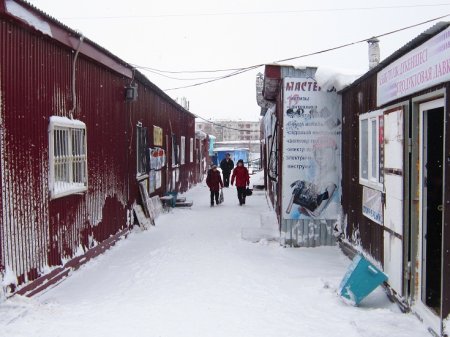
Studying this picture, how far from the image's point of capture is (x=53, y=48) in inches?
263

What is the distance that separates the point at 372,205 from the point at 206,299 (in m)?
2.62

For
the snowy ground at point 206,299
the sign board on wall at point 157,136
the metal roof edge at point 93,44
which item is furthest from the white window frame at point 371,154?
the sign board on wall at point 157,136

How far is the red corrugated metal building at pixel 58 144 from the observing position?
547 centimetres

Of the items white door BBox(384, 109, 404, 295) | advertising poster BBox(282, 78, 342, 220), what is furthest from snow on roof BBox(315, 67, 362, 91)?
white door BBox(384, 109, 404, 295)

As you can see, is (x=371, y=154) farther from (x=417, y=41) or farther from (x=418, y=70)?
(x=417, y=41)

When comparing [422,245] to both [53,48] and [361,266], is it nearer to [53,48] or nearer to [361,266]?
[361,266]

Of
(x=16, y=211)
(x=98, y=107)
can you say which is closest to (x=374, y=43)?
(x=98, y=107)

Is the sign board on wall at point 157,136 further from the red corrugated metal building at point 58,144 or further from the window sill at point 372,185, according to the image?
the window sill at point 372,185

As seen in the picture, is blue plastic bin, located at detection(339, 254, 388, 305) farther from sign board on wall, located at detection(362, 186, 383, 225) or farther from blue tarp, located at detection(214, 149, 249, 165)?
blue tarp, located at detection(214, 149, 249, 165)

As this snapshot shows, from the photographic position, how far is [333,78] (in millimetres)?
8539

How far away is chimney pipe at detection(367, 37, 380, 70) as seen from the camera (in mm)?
8562

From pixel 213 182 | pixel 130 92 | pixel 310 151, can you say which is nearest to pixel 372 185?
pixel 310 151

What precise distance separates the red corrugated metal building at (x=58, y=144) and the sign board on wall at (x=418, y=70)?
422 centimetres

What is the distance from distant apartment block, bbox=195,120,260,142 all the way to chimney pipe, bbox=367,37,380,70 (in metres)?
104
